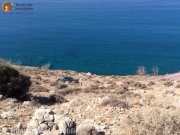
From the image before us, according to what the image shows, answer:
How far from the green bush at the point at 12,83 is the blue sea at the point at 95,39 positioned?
5666cm

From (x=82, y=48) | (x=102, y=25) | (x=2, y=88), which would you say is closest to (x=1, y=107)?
(x=2, y=88)

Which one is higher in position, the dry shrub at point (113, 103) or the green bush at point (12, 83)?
the green bush at point (12, 83)

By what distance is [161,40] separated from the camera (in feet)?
350

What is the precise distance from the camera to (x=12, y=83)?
15453 mm

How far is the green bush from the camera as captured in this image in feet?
50.1

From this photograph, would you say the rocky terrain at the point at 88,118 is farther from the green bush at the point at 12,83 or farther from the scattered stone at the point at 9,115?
the green bush at the point at 12,83

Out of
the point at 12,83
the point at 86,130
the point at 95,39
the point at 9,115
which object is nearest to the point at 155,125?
the point at 86,130

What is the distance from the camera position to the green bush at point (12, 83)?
15267 millimetres

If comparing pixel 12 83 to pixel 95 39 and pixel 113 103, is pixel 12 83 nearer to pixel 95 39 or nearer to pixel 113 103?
→ pixel 113 103

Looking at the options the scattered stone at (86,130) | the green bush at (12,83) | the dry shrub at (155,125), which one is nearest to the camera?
the dry shrub at (155,125)

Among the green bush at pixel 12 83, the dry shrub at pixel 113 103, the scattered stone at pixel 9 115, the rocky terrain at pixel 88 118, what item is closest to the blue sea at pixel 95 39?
the green bush at pixel 12 83

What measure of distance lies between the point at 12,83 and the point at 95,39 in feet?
304

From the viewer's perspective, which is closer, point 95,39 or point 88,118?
point 88,118

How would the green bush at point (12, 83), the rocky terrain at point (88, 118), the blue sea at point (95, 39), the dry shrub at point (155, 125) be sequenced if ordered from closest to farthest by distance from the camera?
1. the dry shrub at point (155, 125)
2. the rocky terrain at point (88, 118)
3. the green bush at point (12, 83)
4. the blue sea at point (95, 39)
